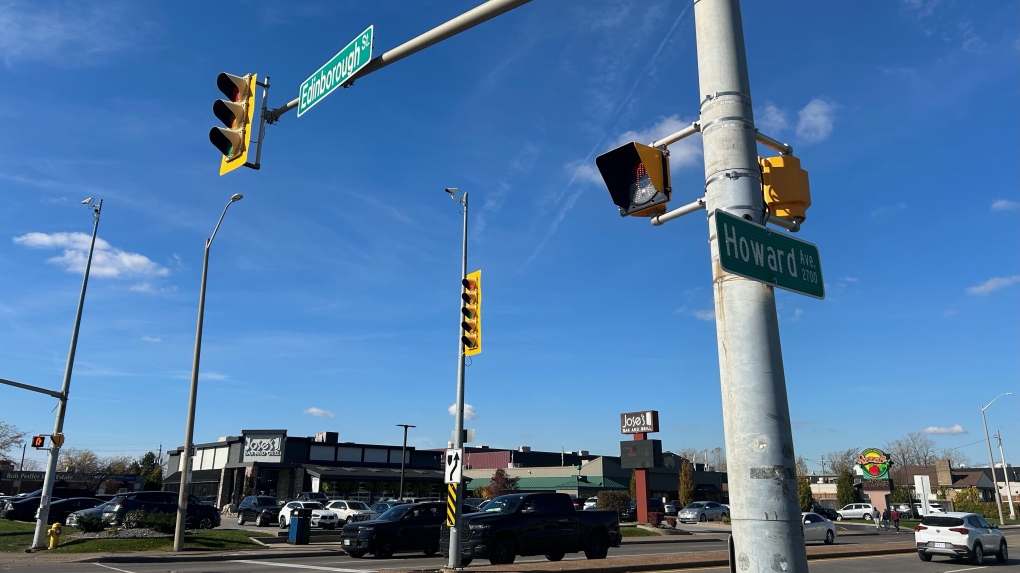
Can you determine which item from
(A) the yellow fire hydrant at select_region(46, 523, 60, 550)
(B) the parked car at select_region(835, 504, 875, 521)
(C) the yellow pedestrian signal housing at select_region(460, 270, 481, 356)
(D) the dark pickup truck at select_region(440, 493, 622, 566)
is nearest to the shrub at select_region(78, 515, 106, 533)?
(A) the yellow fire hydrant at select_region(46, 523, 60, 550)

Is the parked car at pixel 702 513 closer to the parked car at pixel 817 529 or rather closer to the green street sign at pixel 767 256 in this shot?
the parked car at pixel 817 529

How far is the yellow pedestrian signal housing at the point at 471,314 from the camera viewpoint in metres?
18.0

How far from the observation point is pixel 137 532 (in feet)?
87.4

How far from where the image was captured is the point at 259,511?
41.4 metres

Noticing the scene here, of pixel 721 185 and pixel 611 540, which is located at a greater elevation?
pixel 721 185

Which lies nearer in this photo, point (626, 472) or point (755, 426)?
point (755, 426)

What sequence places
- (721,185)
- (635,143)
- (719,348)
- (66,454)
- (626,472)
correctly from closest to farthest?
1. (719,348)
2. (721,185)
3. (635,143)
4. (626,472)
5. (66,454)

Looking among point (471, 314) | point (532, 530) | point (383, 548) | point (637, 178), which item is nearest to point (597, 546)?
point (532, 530)

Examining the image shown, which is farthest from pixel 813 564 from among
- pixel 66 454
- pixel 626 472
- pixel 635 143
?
pixel 66 454

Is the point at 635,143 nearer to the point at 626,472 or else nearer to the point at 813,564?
the point at 813,564

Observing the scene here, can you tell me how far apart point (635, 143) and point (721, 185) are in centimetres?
101

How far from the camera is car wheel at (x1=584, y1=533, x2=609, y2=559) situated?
2097cm

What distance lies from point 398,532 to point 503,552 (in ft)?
16.8

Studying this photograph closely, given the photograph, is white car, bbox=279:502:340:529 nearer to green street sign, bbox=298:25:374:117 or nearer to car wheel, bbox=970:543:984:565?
car wheel, bbox=970:543:984:565
